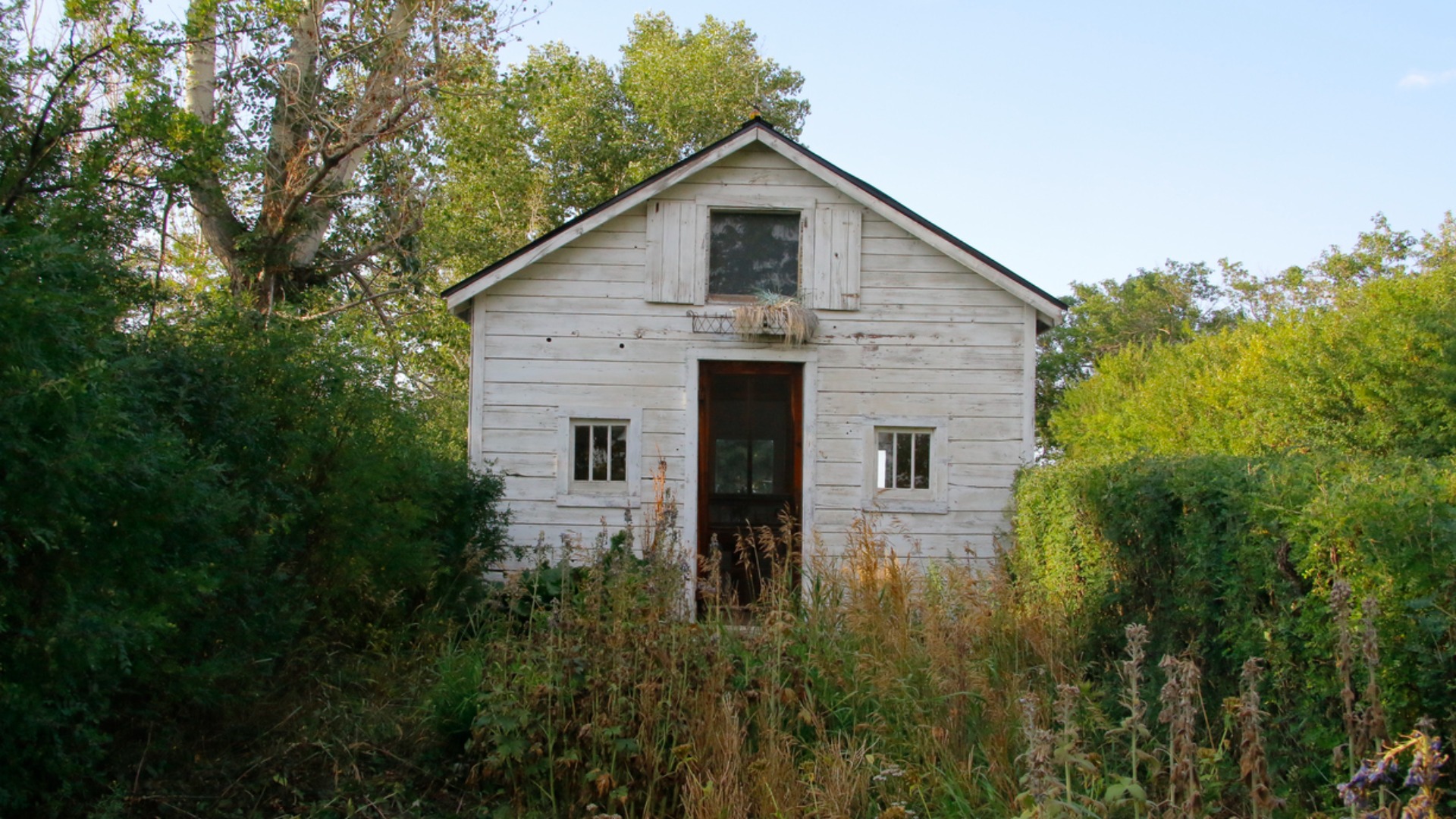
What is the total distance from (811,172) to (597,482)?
3.65 meters

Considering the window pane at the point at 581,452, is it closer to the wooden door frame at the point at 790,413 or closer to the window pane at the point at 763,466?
the wooden door frame at the point at 790,413

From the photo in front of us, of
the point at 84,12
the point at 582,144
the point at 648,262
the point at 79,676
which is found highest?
the point at 582,144

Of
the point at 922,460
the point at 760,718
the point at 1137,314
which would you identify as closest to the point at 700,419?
the point at 922,460

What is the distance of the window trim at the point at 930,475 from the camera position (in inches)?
434

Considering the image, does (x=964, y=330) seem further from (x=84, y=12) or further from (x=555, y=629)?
(x=84, y=12)

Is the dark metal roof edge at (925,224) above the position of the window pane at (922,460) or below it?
above

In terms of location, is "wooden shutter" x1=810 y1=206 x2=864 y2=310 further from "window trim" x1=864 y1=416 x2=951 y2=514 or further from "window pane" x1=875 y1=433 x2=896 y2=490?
"window pane" x1=875 y1=433 x2=896 y2=490

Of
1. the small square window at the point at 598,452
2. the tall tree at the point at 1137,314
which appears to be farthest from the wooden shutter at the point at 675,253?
the tall tree at the point at 1137,314

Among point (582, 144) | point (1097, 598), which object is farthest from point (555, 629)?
point (582, 144)

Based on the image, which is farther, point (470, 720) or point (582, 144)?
point (582, 144)

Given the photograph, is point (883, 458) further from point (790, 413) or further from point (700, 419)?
point (700, 419)

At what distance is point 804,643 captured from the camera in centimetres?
615

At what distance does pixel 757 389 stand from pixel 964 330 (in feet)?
6.83

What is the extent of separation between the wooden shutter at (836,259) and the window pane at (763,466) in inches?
56.4
